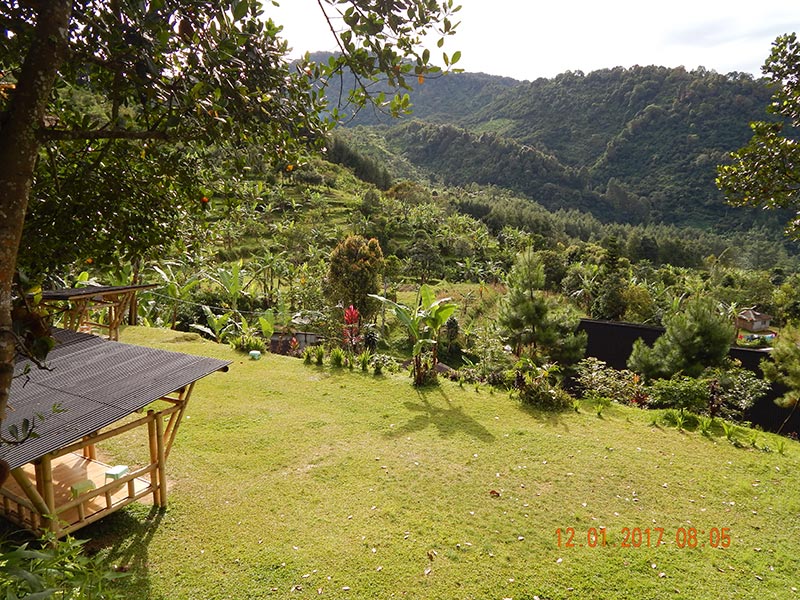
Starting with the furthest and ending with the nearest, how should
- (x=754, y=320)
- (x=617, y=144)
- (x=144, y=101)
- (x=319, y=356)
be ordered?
(x=617, y=144)
(x=754, y=320)
(x=319, y=356)
(x=144, y=101)

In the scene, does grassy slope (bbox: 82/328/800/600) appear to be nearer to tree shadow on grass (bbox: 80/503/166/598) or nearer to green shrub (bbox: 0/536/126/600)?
tree shadow on grass (bbox: 80/503/166/598)

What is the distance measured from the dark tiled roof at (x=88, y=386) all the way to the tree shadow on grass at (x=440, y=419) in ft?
13.0

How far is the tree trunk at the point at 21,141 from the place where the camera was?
1.56 meters

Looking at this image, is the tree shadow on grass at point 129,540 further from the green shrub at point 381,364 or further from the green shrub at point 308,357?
the green shrub at point 308,357

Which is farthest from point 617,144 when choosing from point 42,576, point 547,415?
point 42,576

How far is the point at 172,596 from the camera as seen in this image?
4.15 m

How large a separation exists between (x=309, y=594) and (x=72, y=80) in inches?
176

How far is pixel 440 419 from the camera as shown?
28.2 ft

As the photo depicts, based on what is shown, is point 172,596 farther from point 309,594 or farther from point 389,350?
point 389,350

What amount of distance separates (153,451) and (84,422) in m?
1.30

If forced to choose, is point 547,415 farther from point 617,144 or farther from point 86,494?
point 617,144

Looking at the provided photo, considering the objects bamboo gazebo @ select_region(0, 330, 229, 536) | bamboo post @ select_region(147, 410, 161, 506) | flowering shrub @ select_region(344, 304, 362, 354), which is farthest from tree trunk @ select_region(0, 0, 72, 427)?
flowering shrub @ select_region(344, 304, 362, 354)

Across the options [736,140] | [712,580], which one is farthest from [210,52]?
[736,140]
